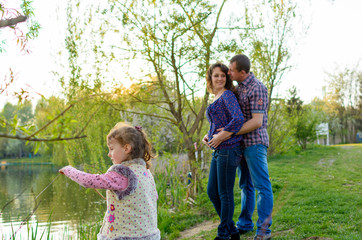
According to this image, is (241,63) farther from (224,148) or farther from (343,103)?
(343,103)

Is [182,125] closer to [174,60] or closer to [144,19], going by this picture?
[174,60]

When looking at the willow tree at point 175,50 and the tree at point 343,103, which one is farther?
the tree at point 343,103

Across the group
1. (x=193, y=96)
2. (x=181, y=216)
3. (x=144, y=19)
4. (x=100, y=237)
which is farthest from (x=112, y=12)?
(x=100, y=237)

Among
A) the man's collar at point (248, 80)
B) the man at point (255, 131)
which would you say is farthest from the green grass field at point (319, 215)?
the man's collar at point (248, 80)

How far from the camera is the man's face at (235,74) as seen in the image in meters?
3.27

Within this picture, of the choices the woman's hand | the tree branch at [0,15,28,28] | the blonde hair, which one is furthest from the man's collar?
the tree branch at [0,15,28,28]

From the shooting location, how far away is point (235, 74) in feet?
10.8

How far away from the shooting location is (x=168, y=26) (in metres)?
5.48

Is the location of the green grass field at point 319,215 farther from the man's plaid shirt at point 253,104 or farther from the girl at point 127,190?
the girl at point 127,190

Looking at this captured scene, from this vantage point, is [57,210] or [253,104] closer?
[253,104]

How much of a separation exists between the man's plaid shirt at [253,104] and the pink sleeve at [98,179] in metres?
1.26

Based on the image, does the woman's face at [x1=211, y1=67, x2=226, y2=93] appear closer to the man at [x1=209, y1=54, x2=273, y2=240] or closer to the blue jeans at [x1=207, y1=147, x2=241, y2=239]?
the man at [x1=209, y1=54, x2=273, y2=240]

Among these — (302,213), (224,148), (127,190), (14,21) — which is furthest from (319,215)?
(14,21)

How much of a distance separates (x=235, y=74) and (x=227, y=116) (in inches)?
15.1
